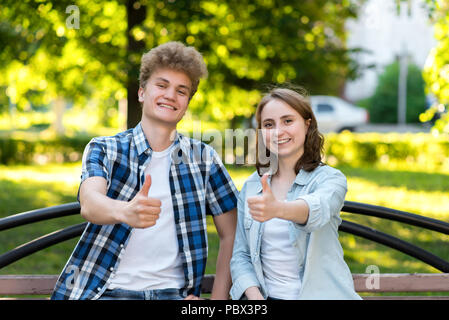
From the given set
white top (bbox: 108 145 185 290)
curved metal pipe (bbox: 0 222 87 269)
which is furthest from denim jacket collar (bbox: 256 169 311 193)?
curved metal pipe (bbox: 0 222 87 269)

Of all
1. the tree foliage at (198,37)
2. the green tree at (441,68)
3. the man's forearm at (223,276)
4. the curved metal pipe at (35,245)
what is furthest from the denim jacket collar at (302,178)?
the green tree at (441,68)

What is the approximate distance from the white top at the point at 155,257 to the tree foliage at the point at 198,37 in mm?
3855

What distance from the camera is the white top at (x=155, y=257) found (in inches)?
92.5

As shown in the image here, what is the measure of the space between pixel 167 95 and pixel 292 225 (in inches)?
32.0

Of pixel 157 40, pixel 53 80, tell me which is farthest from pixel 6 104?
pixel 157 40

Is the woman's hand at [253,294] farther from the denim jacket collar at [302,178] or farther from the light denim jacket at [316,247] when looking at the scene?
the denim jacket collar at [302,178]

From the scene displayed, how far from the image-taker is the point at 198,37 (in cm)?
714

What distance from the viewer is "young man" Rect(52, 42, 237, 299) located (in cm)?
233

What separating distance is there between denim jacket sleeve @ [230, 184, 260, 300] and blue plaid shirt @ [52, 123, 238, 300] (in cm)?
10

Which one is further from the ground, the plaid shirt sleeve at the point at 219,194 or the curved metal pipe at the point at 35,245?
the plaid shirt sleeve at the point at 219,194

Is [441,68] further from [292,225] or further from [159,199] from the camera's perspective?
[159,199]

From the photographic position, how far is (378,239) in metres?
2.79

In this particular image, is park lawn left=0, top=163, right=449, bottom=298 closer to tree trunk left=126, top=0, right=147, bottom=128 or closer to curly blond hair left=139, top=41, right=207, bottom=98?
tree trunk left=126, top=0, right=147, bottom=128

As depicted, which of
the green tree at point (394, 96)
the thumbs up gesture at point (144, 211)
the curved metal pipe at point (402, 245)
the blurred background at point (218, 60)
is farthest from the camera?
the green tree at point (394, 96)
